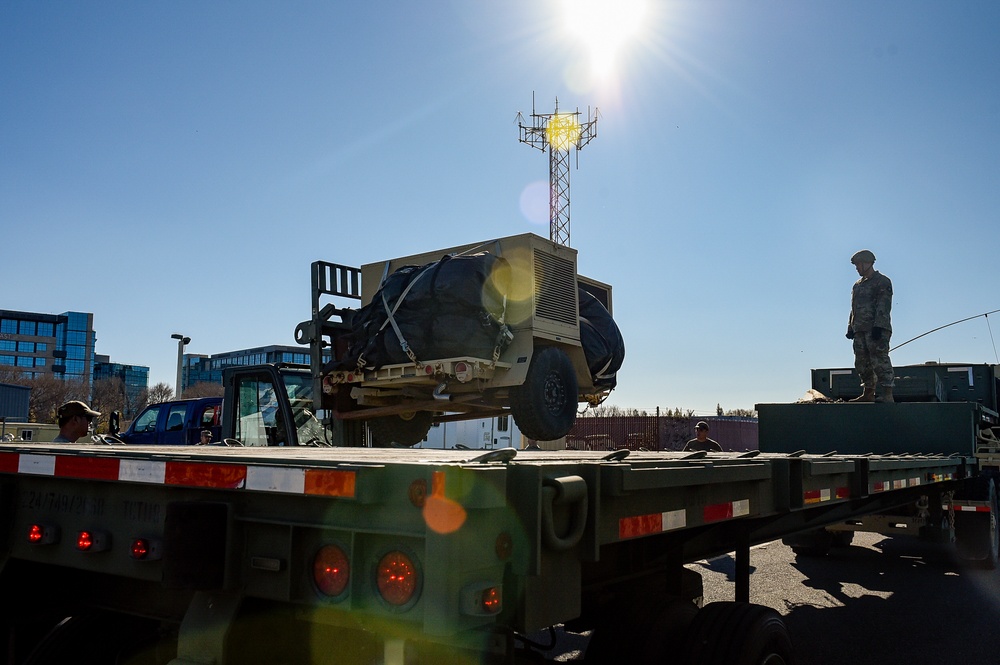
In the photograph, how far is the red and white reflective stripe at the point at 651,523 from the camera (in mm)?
2410

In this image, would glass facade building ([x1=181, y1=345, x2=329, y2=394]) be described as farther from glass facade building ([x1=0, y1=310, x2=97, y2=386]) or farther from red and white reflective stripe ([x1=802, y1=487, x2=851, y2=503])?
red and white reflective stripe ([x1=802, y1=487, x2=851, y2=503])

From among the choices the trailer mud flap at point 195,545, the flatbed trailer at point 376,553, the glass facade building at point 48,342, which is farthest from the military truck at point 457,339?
the glass facade building at point 48,342

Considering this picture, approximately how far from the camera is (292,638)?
111 inches

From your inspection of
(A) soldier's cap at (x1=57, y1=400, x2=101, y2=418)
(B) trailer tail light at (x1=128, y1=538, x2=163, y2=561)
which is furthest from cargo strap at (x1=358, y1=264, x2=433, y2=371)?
(B) trailer tail light at (x1=128, y1=538, x2=163, y2=561)

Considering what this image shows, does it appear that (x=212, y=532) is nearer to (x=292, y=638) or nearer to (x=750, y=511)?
(x=292, y=638)

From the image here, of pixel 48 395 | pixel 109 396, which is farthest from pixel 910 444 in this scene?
pixel 109 396

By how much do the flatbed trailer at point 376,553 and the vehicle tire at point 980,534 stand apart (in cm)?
580

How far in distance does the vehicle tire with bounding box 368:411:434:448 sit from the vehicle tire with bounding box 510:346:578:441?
1337mm

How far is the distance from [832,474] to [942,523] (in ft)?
15.0

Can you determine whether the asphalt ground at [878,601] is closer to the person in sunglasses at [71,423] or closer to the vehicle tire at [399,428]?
the vehicle tire at [399,428]

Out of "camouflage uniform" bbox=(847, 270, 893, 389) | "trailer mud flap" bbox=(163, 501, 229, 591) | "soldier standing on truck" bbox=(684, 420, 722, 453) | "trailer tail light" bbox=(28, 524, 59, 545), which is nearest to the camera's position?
"trailer mud flap" bbox=(163, 501, 229, 591)

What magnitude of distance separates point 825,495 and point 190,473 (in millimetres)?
2952

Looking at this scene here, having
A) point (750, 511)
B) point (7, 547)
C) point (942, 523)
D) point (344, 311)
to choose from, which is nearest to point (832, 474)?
point (750, 511)

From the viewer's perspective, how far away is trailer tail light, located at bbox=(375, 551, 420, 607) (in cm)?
204
